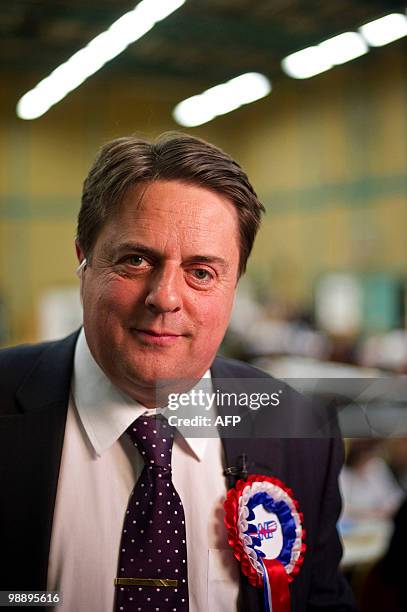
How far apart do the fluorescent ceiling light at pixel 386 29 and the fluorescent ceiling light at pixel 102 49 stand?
925 mm

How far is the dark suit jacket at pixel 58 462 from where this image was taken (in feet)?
2.99

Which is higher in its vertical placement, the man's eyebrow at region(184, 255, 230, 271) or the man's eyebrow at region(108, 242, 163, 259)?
the man's eyebrow at region(108, 242, 163, 259)

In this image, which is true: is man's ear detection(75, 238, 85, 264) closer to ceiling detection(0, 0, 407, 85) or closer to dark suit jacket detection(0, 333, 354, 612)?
dark suit jacket detection(0, 333, 354, 612)

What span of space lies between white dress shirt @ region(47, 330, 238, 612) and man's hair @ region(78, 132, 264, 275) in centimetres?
22

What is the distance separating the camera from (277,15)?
489 cm

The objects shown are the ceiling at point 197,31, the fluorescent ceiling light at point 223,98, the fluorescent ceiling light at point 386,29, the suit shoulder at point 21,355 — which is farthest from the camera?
the fluorescent ceiling light at point 223,98

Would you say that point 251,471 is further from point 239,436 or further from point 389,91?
point 389,91

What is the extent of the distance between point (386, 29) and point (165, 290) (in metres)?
1.94

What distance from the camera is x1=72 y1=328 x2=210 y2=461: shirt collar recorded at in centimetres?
97

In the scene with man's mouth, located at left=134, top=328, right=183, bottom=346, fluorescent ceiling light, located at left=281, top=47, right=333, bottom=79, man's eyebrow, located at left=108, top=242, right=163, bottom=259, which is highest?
fluorescent ceiling light, located at left=281, top=47, right=333, bottom=79

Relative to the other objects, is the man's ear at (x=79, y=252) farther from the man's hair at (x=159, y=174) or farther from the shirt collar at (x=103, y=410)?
the shirt collar at (x=103, y=410)

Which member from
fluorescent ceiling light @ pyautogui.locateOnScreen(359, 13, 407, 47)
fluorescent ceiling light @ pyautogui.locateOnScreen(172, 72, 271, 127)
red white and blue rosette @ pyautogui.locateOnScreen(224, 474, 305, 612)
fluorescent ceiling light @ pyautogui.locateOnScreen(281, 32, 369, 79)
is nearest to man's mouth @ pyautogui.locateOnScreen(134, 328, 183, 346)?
red white and blue rosette @ pyautogui.locateOnScreen(224, 474, 305, 612)

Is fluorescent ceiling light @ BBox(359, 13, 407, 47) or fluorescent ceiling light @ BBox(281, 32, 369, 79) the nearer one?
fluorescent ceiling light @ BBox(359, 13, 407, 47)

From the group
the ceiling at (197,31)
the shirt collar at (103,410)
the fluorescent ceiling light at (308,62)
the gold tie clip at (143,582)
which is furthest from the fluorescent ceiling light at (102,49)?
the gold tie clip at (143,582)
